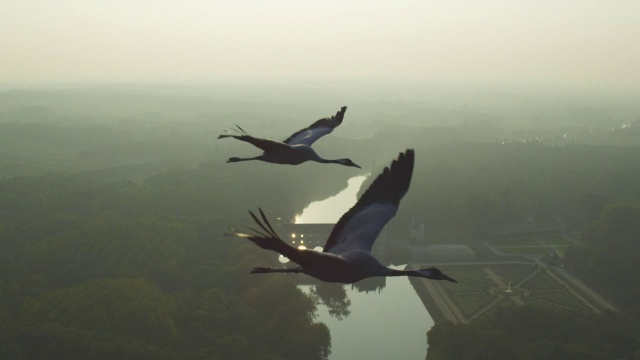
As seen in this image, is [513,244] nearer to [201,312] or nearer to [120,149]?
[201,312]

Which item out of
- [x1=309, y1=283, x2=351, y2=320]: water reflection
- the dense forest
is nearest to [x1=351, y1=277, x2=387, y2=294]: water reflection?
[x1=309, y1=283, x2=351, y2=320]: water reflection

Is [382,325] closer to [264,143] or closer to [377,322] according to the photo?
[377,322]

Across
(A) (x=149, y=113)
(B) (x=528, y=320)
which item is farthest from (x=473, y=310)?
(A) (x=149, y=113)

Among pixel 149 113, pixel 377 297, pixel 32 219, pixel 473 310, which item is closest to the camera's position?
pixel 473 310

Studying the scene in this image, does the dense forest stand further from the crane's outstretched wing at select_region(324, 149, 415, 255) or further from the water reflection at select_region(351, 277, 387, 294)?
the crane's outstretched wing at select_region(324, 149, 415, 255)

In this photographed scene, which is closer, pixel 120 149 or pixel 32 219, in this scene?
pixel 32 219

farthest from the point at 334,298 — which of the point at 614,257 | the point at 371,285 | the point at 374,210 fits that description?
the point at 374,210

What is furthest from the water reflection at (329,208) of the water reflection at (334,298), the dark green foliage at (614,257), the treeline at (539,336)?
the treeline at (539,336)
